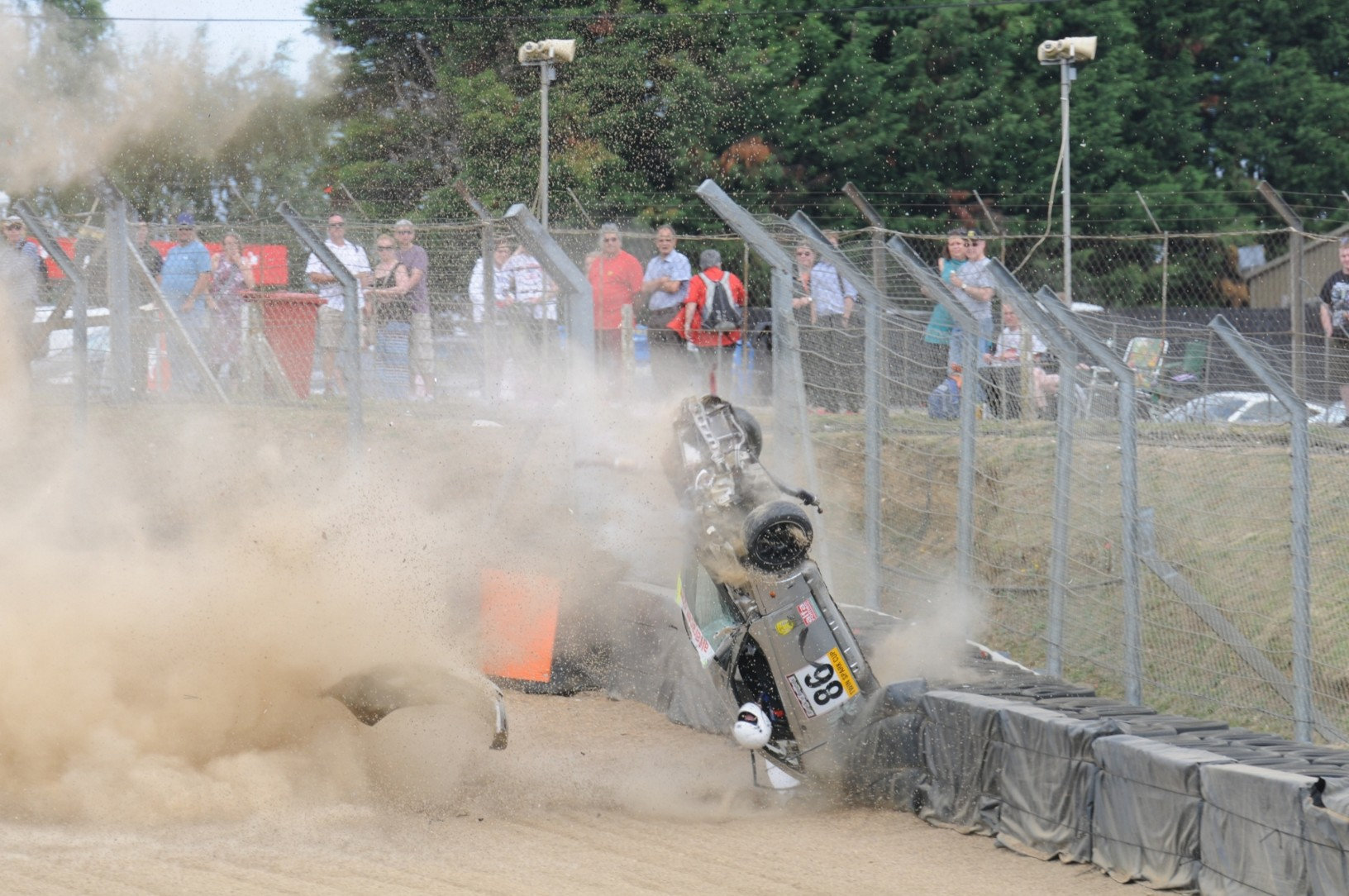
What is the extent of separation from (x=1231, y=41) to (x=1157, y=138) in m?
3.22

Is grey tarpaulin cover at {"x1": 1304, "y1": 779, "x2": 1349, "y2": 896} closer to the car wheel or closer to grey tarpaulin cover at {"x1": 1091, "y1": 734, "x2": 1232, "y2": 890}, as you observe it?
grey tarpaulin cover at {"x1": 1091, "y1": 734, "x2": 1232, "y2": 890}

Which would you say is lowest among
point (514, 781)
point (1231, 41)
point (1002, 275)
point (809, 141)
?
point (514, 781)

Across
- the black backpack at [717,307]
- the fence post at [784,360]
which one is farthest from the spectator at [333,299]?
the fence post at [784,360]

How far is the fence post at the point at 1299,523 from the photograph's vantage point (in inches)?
263

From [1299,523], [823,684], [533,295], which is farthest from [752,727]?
[533,295]

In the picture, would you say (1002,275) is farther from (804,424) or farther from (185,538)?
(185,538)

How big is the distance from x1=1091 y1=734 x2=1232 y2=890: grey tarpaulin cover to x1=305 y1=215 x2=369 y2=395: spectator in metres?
6.68

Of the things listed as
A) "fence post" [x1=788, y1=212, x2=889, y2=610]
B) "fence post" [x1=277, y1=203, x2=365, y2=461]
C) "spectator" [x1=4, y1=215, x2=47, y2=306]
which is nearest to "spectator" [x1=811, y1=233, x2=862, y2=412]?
"fence post" [x1=788, y1=212, x2=889, y2=610]

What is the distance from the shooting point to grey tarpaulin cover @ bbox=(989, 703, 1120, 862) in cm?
604

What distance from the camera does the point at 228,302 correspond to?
11852 millimetres

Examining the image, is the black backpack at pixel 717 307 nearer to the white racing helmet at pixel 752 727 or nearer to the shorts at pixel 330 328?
the shorts at pixel 330 328

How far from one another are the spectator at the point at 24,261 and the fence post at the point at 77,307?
15 cm

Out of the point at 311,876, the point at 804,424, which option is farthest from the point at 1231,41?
the point at 311,876

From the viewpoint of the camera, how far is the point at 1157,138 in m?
29.4
